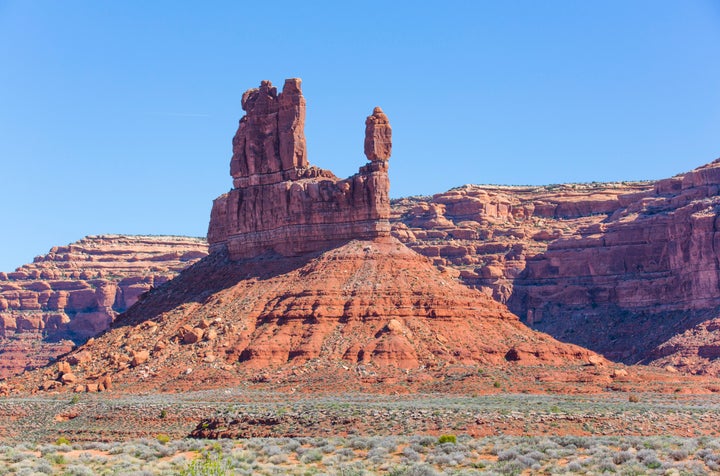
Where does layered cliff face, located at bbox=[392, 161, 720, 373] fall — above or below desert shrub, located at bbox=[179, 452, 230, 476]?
above

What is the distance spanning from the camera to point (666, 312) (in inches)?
5251

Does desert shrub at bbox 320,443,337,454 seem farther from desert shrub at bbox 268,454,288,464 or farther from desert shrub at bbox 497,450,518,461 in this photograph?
desert shrub at bbox 497,450,518,461

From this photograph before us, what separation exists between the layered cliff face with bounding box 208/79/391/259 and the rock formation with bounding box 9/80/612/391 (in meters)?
0.10

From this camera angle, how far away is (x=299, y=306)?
93500 millimetres

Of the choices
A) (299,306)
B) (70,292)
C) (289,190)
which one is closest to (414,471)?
(299,306)

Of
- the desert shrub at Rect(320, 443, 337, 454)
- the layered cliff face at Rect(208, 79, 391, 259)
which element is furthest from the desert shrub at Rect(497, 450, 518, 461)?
the layered cliff face at Rect(208, 79, 391, 259)

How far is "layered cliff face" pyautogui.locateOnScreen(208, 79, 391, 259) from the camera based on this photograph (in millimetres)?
99688

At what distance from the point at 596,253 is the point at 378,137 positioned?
53715 millimetres

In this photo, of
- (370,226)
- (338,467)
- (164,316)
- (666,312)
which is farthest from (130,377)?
(666,312)

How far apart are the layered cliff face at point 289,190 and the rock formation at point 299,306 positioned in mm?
100

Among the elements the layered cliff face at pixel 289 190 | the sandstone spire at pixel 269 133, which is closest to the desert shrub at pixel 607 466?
the layered cliff face at pixel 289 190

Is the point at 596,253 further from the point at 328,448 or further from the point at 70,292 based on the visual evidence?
the point at 328,448

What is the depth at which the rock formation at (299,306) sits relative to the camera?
290ft

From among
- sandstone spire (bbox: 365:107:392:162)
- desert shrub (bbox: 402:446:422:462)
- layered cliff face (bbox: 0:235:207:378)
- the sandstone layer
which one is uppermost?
sandstone spire (bbox: 365:107:392:162)
